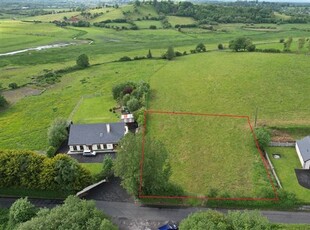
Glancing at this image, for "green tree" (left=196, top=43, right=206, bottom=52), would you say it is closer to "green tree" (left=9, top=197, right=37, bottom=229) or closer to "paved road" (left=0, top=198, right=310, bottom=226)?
"paved road" (left=0, top=198, right=310, bottom=226)

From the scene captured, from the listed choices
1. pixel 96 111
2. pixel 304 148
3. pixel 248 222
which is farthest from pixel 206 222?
pixel 96 111

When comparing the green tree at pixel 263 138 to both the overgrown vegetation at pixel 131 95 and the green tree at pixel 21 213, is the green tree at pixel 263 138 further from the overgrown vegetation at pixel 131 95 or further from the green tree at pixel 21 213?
the green tree at pixel 21 213

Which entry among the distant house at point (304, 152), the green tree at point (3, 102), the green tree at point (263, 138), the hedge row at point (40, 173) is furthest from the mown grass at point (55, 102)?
the distant house at point (304, 152)

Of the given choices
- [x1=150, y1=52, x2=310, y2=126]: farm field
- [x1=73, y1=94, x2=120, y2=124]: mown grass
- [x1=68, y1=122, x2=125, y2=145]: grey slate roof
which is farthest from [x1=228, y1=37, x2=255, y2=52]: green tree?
[x1=68, y1=122, x2=125, y2=145]: grey slate roof

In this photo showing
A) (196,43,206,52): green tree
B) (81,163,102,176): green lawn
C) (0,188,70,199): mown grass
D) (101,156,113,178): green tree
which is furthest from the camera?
(196,43,206,52): green tree

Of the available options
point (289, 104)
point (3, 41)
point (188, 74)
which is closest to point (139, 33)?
point (3, 41)

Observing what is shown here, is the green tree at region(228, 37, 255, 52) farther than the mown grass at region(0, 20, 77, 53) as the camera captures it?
No

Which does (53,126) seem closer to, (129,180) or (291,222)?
(129,180)

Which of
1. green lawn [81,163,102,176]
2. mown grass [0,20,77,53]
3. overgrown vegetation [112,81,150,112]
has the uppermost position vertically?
overgrown vegetation [112,81,150,112]
